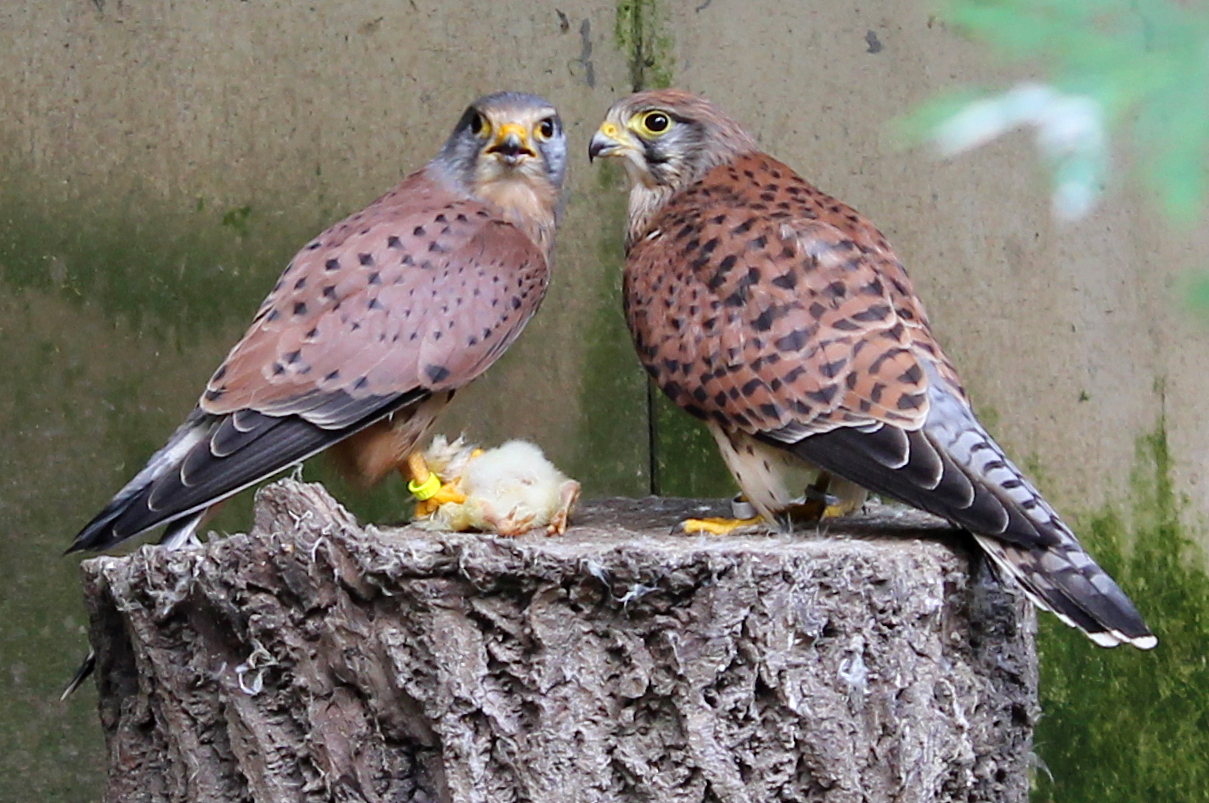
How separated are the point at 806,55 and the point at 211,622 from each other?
6.25 ft

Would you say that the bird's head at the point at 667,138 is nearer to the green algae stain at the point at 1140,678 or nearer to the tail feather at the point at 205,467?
the tail feather at the point at 205,467

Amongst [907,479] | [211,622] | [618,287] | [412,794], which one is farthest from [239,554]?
[618,287]

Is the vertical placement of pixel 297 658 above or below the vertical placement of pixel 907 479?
below

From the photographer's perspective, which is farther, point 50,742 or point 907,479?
point 50,742

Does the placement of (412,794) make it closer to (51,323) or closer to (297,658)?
(297,658)

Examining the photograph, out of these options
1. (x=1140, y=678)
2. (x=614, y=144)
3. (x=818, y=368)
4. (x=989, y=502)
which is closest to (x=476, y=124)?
(x=614, y=144)

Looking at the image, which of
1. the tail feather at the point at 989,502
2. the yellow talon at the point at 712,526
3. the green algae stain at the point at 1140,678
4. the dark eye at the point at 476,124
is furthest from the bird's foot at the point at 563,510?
the green algae stain at the point at 1140,678

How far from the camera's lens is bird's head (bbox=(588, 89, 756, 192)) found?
2662 mm

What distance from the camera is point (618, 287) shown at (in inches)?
126

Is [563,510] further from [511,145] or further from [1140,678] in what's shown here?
[1140,678]

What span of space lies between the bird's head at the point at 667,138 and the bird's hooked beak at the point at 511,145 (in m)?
0.13

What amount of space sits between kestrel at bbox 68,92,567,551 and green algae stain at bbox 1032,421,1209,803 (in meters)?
1.44

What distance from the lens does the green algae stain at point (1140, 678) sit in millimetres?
3086

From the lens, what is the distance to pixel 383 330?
2.31 m
